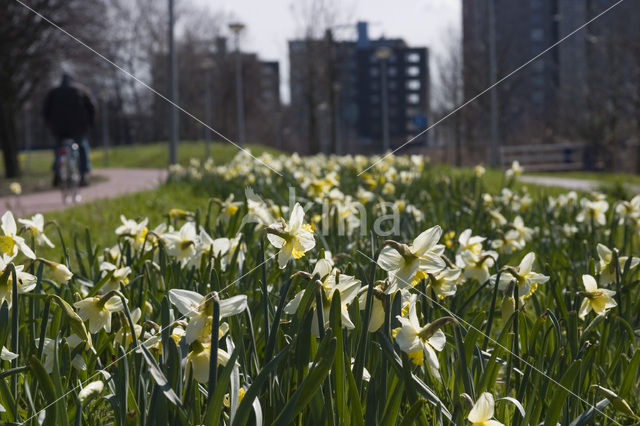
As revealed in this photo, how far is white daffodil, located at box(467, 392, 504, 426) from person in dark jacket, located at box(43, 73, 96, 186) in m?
7.16

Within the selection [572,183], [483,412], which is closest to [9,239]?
[483,412]

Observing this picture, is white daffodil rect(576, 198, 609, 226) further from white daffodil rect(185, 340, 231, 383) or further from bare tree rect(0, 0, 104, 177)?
bare tree rect(0, 0, 104, 177)

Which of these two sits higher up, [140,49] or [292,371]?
[140,49]

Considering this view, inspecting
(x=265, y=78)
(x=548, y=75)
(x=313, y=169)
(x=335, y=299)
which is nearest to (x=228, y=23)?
(x=265, y=78)

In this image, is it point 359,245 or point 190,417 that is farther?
point 359,245

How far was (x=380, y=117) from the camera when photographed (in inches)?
130

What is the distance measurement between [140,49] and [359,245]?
1.67 meters

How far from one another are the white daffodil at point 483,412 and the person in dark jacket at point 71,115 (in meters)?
7.16

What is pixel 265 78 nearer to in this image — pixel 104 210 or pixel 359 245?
pixel 359 245

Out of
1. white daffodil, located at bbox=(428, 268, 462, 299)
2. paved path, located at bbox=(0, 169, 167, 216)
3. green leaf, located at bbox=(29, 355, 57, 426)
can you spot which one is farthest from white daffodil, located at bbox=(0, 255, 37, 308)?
paved path, located at bbox=(0, 169, 167, 216)

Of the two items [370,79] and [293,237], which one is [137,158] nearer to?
[370,79]

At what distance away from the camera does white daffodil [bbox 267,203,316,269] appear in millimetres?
1147

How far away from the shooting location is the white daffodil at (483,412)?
896 mm

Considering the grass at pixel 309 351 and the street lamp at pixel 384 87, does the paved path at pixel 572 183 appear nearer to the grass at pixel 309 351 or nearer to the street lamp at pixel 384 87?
the street lamp at pixel 384 87
